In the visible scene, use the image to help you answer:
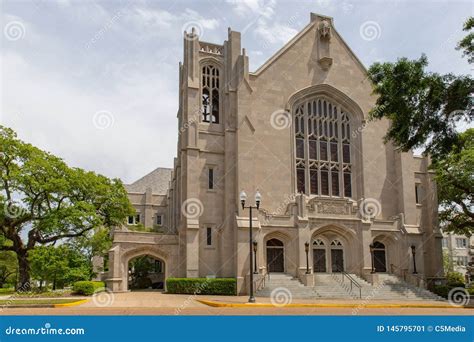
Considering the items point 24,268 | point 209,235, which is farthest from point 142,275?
point 209,235

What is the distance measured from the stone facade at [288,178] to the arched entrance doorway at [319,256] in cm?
7

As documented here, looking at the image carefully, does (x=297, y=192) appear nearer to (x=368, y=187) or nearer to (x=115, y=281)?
(x=368, y=187)

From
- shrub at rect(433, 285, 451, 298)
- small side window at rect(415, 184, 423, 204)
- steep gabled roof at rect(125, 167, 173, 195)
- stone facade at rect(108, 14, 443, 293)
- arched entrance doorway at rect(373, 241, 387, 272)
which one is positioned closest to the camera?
shrub at rect(433, 285, 451, 298)

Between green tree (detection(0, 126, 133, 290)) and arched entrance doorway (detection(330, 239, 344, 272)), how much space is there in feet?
57.7

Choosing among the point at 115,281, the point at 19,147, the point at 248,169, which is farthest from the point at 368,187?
the point at 19,147

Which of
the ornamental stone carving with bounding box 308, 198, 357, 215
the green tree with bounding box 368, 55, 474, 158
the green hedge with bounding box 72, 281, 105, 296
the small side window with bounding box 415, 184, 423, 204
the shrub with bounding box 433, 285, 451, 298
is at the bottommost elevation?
the shrub with bounding box 433, 285, 451, 298

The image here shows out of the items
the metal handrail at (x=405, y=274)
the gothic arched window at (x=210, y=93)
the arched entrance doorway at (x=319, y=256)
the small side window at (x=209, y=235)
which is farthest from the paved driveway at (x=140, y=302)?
the metal handrail at (x=405, y=274)

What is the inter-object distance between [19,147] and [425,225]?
31.6m

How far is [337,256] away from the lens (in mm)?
35906

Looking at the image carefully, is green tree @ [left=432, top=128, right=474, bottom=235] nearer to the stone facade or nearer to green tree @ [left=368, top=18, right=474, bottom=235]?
the stone facade

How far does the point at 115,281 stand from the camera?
33.3 m

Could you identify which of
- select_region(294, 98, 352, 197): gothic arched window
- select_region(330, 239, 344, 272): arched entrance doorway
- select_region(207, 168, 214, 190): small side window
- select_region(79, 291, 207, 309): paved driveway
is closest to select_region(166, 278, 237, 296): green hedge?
select_region(79, 291, 207, 309): paved driveway

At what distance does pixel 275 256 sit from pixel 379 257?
28.8 ft

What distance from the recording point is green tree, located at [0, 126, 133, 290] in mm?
33312
